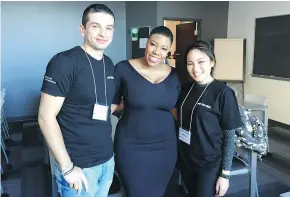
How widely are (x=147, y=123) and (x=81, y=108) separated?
18.0 inches

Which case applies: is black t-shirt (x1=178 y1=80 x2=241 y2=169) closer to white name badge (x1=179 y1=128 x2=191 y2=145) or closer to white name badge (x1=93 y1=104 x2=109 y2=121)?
white name badge (x1=179 y1=128 x2=191 y2=145)

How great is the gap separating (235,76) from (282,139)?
176 cm

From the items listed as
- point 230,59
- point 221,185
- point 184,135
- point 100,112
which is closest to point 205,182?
point 221,185

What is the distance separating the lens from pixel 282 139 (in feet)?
14.0

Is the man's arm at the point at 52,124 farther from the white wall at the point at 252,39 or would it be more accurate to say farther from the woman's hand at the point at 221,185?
the white wall at the point at 252,39

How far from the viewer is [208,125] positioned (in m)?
1.45

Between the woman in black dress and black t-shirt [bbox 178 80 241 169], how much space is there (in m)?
0.12

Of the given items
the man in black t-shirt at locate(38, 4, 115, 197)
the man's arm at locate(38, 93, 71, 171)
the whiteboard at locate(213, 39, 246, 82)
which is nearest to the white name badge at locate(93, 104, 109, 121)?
the man in black t-shirt at locate(38, 4, 115, 197)

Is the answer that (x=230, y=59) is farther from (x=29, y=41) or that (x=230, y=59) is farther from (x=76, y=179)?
(x=76, y=179)

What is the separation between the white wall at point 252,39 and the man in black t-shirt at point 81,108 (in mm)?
4422

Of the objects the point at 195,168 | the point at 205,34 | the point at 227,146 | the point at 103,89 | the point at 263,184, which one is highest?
the point at 205,34

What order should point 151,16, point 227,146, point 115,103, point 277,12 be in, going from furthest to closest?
point 151,16 → point 277,12 → point 115,103 → point 227,146

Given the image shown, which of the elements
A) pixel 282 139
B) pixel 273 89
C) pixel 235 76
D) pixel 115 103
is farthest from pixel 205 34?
pixel 115 103

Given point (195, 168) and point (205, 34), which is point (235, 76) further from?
point (195, 168)
